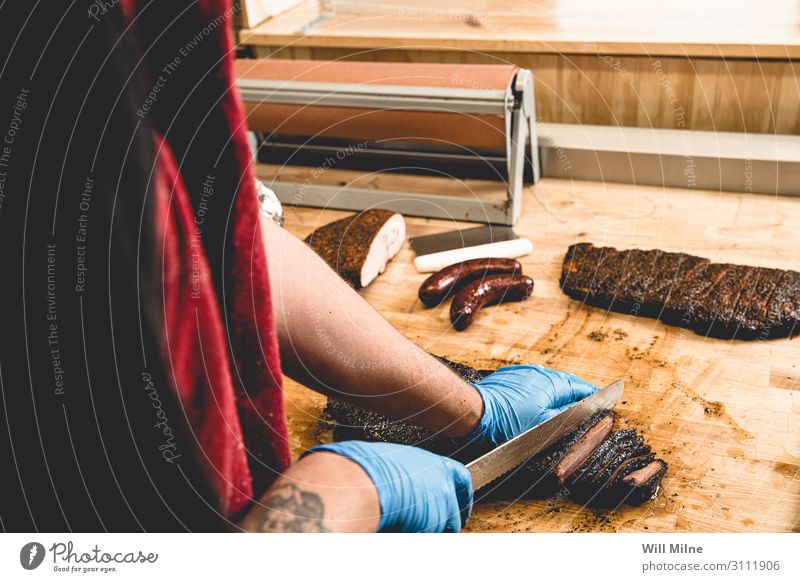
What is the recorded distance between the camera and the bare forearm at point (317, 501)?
1092 millimetres

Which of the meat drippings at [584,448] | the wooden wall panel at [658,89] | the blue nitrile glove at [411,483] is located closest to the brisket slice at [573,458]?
the meat drippings at [584,448]

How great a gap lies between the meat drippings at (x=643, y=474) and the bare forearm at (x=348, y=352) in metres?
0.33

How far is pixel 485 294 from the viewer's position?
2000mm

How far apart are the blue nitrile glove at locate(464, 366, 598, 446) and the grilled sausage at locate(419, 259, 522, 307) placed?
0.39 meters

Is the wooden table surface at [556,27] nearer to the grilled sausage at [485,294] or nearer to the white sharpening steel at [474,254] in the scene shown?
the white sharpening steel at [474,254]

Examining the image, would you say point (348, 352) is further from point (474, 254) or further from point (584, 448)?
point (474, 254)

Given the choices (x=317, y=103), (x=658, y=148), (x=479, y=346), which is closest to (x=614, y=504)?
(x=479, y=346)

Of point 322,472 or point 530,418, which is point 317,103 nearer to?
point 530,418

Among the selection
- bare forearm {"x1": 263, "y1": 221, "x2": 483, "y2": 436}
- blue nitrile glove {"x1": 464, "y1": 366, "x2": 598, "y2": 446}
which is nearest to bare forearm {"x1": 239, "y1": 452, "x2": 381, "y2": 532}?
bare forearm {"x1": 263, "y1": 221, "x2": 483, "y2": 436}

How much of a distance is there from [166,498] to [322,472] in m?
0.26

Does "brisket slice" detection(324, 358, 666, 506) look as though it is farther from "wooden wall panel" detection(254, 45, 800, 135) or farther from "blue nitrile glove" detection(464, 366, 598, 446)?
"wooden wall panel" detection(254, 45, 800, 135)

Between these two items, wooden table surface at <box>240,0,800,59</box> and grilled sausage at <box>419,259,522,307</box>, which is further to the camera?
wooden table surface at <box>240,0,800,59</box>

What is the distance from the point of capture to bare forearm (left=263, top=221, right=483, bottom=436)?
4.50ft

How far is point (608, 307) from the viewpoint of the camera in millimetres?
1993
